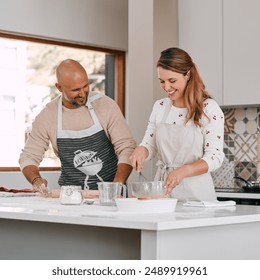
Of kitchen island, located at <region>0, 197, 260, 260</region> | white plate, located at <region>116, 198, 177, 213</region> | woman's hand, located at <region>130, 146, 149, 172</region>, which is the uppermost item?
woman's hand, located at <region>130, 146, 149, 172</region>

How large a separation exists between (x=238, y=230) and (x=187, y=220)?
0.34 m

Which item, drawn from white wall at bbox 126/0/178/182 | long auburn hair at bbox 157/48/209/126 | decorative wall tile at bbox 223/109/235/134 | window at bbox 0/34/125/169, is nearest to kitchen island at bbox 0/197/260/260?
long auburn hair at bbox 157/48/209/126

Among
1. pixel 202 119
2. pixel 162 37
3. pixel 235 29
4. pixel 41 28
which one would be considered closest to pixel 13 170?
pixel 41 28

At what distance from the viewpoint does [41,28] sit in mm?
5172

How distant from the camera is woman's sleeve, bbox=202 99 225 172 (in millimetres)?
3020

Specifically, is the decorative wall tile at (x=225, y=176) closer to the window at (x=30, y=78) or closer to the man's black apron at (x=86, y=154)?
the window at (x=30, y=78)

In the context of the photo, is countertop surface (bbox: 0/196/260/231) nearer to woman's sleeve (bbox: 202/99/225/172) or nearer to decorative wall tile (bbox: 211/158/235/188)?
woman's sleeve (bbox: 202/99/225/172)

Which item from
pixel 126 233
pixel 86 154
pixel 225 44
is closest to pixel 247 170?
pixel 225 44

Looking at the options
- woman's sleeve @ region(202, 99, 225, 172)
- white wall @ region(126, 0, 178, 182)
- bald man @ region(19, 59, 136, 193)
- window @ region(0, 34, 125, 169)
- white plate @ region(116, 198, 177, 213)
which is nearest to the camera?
white plate @ region(116, 198, 177, 213)

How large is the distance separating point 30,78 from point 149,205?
3.27 m

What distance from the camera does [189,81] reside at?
10.4 ft

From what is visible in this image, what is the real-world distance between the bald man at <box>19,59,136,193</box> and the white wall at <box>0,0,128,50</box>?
151 cm

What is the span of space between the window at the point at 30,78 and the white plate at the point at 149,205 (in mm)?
2892

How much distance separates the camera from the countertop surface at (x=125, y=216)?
6.67 ft
